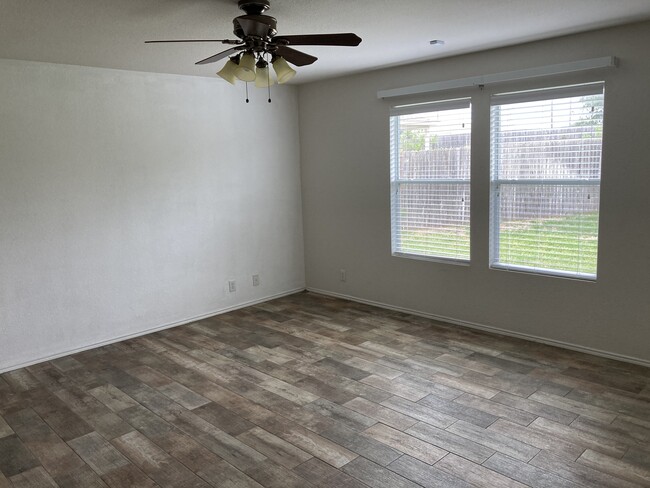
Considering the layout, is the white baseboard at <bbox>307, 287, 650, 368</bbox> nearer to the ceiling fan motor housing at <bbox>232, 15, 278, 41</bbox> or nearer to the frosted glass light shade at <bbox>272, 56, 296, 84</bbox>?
the frosted glass light shade at <bbox>272, 56, 296, 84</bbox>

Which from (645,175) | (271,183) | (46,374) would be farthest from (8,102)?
(645,175)

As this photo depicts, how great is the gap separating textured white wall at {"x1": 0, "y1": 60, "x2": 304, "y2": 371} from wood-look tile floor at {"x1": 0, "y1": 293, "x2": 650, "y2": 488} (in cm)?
40

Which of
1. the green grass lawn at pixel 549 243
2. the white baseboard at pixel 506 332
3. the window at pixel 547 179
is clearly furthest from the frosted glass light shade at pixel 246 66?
the white baseboard at pixel 506 332

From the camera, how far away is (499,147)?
4.28 metres

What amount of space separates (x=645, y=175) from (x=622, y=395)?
4.77 ft

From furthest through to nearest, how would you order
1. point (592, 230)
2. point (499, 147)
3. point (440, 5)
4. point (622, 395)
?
point (499, 147), point (592, 230), point (622, 395), point (440, 5)

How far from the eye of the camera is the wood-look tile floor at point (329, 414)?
2582 mm

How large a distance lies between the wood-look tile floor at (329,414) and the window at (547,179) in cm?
73

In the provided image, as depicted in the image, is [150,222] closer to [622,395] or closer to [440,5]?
[440,5]

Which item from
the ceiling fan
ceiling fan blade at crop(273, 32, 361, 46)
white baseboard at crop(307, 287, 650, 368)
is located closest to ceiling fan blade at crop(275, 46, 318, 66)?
the ceiling fan

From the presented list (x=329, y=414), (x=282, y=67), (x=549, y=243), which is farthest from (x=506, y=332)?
(x=282, y=67)

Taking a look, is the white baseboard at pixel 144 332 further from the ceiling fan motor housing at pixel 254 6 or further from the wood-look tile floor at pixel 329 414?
the ceiling fan motor housing at pixel 254 6

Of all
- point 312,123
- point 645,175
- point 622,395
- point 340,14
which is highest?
point 340,14

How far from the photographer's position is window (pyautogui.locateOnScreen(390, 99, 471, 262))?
454 centimetres
